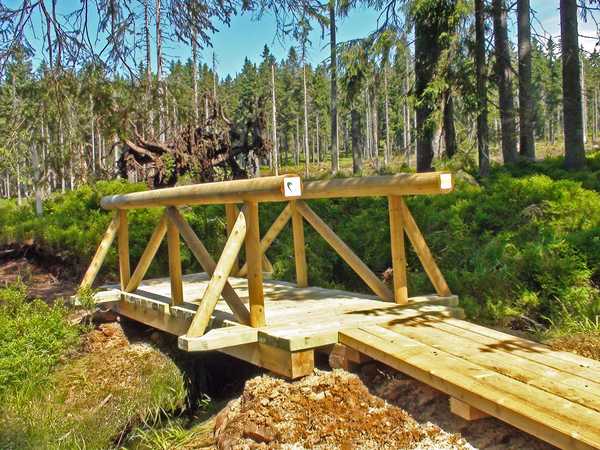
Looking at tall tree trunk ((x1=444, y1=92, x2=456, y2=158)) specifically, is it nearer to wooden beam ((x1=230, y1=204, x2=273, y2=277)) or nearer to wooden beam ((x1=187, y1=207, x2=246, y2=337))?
wooden beam ((x1=230, y1=204, x2=273, y2=277))

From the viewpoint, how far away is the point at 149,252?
22.2 ft

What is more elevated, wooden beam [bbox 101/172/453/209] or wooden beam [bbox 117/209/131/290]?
wooden beam [bbox 101/172/453/209]

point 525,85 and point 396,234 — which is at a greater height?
point 525,85

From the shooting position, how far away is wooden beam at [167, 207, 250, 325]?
16.6 feet

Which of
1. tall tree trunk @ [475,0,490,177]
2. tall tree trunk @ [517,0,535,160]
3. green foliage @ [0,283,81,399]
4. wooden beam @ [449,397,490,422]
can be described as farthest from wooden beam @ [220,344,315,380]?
tall tree trunk @ [517,0,535,160]

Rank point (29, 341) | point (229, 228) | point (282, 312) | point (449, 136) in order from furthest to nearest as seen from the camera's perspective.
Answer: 1. point (449, 136)
2. point (229, 228)
3. point (29, 341)
4. point (282, 312)

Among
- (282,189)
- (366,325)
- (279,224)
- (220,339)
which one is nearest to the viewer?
(282,189)

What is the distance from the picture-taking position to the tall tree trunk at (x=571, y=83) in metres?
11.1

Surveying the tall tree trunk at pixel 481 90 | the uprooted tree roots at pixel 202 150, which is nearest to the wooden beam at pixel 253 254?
the uprooted tree roots at pixel 202 150

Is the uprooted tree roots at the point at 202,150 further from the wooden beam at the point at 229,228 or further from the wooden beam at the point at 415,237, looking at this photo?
the wooden beam at the point at 415,237

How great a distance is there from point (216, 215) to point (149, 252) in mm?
4331

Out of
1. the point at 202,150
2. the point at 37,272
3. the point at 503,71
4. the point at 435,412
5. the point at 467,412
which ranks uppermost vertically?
the point at 503,71

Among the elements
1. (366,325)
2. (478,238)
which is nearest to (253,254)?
(366,325)

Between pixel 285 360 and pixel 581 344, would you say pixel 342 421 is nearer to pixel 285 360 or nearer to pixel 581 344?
pixel 285 360
